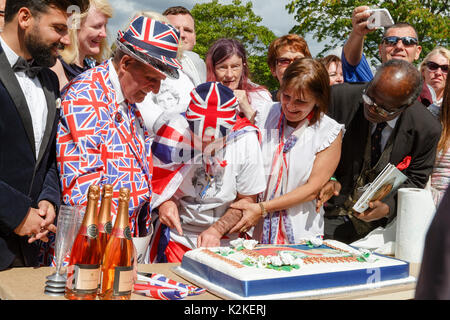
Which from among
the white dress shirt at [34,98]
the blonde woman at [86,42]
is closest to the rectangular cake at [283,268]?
the white dress shirt at [34,98]

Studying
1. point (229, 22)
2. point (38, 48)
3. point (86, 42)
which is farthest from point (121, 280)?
point (229, 22)

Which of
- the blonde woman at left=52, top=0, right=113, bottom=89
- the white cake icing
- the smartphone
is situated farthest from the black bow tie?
the smartphone

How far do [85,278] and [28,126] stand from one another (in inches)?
31.2

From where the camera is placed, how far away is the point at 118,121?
2.29m

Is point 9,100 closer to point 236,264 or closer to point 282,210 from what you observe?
point 236,264

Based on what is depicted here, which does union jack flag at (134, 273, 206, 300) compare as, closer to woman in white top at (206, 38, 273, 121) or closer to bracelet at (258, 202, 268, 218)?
bracelet at (258, 202, 268, 218)

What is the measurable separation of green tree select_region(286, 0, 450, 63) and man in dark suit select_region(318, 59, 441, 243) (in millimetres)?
13462

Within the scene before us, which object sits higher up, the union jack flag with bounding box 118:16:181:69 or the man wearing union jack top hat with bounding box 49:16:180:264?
the union jack flag with bounding box 118:16:181:69

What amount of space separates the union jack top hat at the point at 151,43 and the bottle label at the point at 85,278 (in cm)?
106

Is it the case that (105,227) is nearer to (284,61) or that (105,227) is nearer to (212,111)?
(212,111)

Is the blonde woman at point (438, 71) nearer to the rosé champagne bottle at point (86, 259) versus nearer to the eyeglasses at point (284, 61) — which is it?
the eyeglasses at point (284, 61)

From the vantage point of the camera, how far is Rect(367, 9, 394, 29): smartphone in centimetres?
316

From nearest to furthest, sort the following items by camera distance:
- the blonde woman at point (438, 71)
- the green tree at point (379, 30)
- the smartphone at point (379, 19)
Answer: the smartphone at point (379, 19) → the blonde woman at point (438, 71) → the green tree at point (379, 30)

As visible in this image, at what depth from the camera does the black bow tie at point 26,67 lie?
213cm
